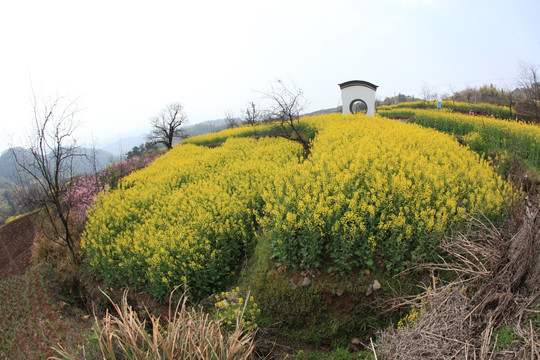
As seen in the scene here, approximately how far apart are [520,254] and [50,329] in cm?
825

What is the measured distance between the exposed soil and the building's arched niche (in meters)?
14.9

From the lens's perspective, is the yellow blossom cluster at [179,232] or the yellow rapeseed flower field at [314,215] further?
the yellow blossom cluster at [179,232]

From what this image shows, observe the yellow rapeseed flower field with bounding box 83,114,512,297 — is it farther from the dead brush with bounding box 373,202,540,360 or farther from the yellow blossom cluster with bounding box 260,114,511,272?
the dead brush with bounding box 373,202,540,360

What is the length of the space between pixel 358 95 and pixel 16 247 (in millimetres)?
17737

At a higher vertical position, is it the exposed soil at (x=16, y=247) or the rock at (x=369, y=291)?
the rock at (x=369, y=291)

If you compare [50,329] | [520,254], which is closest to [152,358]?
[520,254]

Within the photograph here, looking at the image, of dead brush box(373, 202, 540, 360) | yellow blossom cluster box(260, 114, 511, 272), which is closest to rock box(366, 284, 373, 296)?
yellow blossom cluster box(260, 114, 511, 272)

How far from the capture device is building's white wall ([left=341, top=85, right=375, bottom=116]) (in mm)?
14977

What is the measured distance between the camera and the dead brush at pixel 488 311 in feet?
8.44

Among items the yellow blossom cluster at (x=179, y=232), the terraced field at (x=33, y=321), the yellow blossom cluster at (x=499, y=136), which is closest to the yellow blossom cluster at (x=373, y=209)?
the yellow blossom cluster at (x=179, y=232)

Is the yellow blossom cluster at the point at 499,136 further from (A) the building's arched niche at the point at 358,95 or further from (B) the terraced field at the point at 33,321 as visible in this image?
(B) the terraced field at the point at 33,321

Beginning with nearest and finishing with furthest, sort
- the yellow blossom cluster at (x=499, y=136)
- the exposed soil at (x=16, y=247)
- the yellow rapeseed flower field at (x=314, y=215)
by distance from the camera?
the yellow rapeseed flower field at (x=314, y=215) < the yellow blossom cluster at (x=499, y=136) < the exposed soil at (x=16, y=247)

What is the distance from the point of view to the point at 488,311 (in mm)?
2805

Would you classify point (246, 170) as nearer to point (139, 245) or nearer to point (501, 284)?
point (139, 245)
